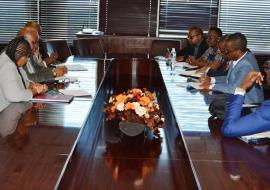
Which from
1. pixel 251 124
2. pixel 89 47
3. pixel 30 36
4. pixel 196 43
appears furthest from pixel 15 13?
pixel 251 124

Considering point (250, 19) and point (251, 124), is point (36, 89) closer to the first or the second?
point (251, 124)

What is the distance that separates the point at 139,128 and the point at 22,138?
2.03ft

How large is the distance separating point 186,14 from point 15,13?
7.97 ft

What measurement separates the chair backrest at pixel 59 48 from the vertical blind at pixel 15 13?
1.50 m

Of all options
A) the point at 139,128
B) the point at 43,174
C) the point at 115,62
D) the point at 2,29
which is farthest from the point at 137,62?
the point at 43,174

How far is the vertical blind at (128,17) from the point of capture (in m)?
6.77

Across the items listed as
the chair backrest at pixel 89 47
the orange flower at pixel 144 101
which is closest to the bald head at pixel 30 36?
the orange flower at pixel 144 101

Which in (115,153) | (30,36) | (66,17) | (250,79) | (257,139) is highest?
(66,17)

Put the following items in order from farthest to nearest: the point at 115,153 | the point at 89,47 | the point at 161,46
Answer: the point at 161,46, the point at 89,47, the point at 115,153

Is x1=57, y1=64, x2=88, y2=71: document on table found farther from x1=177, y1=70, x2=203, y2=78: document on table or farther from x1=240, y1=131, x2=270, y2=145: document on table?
x1=240, y1=131, x2=270, y2=145: document on table

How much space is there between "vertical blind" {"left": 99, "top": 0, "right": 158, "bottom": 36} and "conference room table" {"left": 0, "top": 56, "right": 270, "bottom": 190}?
12.9 feet

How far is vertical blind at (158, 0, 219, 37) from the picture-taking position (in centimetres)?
682

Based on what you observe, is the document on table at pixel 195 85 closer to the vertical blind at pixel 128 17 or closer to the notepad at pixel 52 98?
the notepad at pixel 52 98

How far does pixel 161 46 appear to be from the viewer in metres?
6.28
